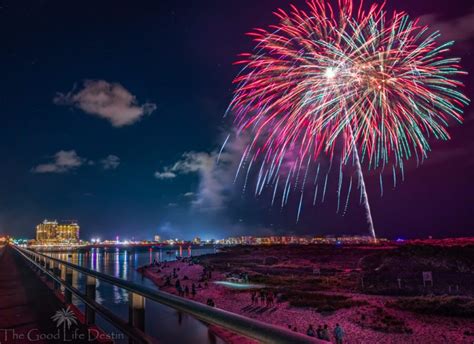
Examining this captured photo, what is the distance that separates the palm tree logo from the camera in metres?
5.83

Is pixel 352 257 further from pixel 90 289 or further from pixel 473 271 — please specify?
pixel 90 289

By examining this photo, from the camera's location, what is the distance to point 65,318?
617 centimetres

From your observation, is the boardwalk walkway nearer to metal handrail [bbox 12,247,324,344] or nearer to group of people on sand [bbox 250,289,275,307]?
metal handrail [bbox 12,247,324,344]

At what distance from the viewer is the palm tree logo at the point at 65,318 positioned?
229 inches

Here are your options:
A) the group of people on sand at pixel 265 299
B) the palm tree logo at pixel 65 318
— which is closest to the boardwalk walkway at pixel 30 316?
the palm tree logo at pixel 65 318

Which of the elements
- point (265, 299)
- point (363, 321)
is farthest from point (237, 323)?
point (265, 299)

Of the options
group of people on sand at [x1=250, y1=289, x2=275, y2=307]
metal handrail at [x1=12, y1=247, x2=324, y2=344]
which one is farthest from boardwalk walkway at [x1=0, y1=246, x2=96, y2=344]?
group of people on sand at [x1=250, y1=289, x2=275, y2=307]

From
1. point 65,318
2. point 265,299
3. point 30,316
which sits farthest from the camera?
point 265,299

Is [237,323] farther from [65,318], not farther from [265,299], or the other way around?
[265,299]

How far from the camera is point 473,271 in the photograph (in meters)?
35.5

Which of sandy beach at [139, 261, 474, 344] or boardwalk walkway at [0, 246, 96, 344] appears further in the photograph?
sandy beach at [139, 261, 474, 344]

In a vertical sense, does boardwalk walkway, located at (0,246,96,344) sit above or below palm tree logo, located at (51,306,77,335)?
below

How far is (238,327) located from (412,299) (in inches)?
1302

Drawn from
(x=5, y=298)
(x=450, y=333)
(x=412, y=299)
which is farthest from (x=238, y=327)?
(x=412, y=299)
